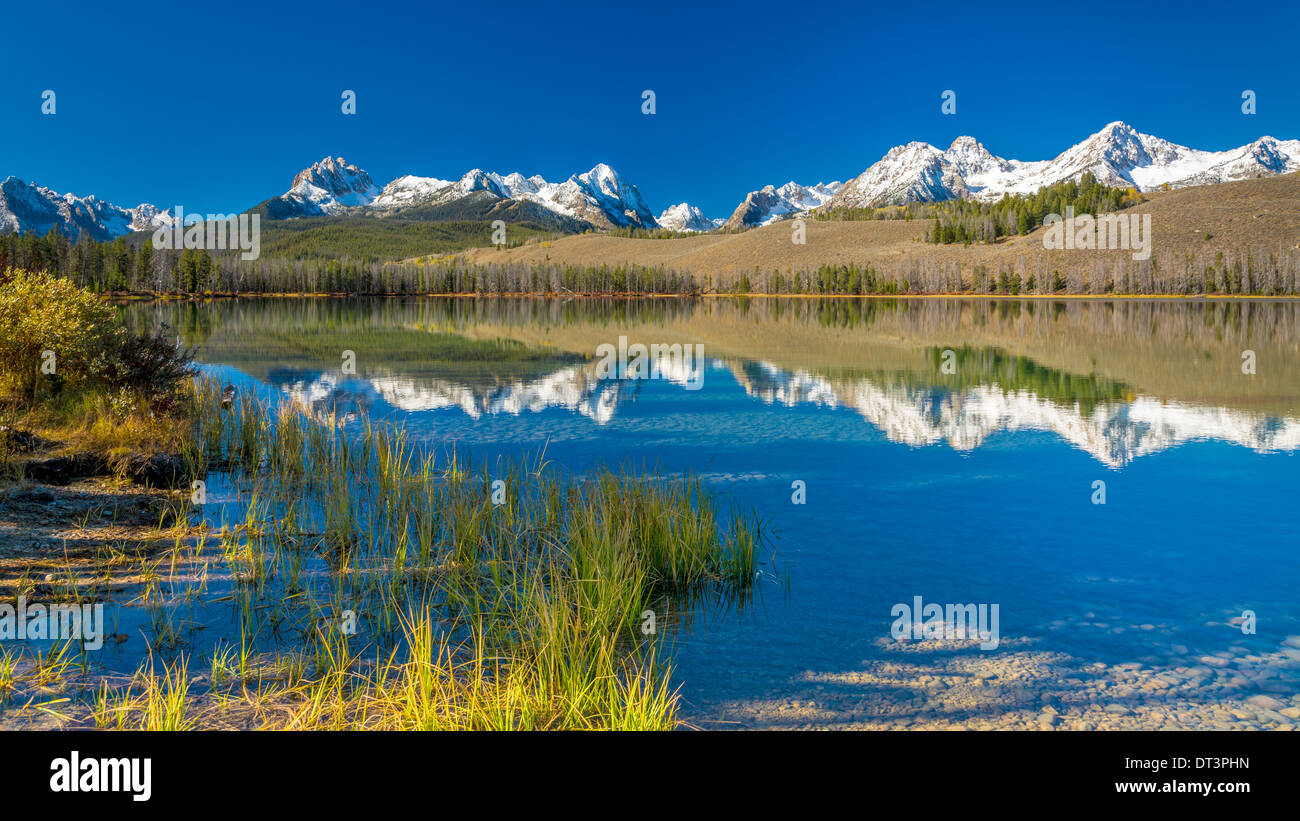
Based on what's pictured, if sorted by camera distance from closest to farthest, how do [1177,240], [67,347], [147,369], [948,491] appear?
[948,491]
[67,347]
[147,369]
[1177,240]

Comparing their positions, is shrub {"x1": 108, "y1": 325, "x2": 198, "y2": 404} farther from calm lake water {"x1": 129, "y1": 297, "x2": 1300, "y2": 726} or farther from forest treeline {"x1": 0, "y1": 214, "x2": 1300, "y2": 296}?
forest treeline {"x1": 0, "y1": 214, "x2": 1300, "y2": 296}

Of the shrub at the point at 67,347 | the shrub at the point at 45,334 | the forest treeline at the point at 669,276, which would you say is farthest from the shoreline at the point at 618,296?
the shrub at the point at 45,334

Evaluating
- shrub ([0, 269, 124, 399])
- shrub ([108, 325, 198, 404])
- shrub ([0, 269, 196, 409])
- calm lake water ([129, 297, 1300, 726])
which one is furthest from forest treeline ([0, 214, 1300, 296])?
calm lake water ([129, 297, 1300, 726])

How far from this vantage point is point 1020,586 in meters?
9.25

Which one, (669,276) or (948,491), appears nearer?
(948,491)

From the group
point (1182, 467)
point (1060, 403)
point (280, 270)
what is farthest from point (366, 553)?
point (280, 270)

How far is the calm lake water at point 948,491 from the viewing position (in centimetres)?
700

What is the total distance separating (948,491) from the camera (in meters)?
13.5

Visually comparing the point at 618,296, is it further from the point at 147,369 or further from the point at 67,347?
the point at 67,347

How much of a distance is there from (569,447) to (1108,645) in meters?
11.1

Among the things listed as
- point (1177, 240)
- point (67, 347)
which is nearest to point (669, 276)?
point (1177, 240)

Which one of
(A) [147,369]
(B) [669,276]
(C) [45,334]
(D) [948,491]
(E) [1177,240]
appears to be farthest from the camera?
(B) [669,276]

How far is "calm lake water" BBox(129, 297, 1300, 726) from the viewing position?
700 cm
